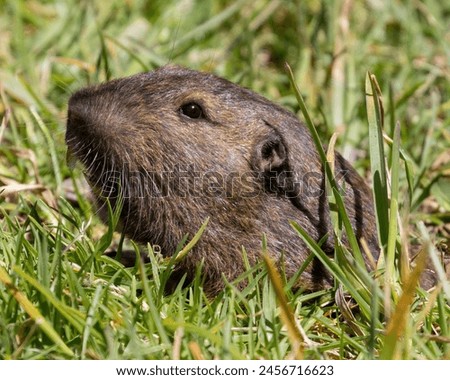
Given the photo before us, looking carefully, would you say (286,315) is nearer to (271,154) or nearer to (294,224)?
(294,224)

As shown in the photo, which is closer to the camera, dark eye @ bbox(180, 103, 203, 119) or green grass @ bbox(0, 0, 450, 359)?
green grass @ bbox(0, 0, 450, 359)

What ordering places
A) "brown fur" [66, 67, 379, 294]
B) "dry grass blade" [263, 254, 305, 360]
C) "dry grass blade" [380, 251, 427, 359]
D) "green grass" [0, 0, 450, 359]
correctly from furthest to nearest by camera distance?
"brown fur" [66, 67, 379, 294], "green grass" [0, 0, 450, 359], "dry grass blade" [263, 254, 305, 360], "dry grass blade" [380, 251, 427, 359]

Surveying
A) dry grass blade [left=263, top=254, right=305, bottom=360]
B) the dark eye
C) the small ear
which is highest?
the dark eye

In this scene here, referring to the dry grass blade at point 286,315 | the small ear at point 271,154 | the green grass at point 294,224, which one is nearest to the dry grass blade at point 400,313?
the green grass at point 294,224

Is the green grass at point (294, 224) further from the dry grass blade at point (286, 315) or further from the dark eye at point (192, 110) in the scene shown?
the dark eye at point (192, 110)

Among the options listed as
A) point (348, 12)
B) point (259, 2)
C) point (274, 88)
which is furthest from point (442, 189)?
point (259, 2)

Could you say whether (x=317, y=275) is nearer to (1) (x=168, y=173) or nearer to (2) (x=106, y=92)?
(1) (x=168, y=173)

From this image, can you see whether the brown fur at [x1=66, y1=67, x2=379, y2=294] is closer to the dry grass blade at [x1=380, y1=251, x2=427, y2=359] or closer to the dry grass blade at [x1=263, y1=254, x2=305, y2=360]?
the dry grass blade at [x1=263, y1=254, x2=305, y2=360]

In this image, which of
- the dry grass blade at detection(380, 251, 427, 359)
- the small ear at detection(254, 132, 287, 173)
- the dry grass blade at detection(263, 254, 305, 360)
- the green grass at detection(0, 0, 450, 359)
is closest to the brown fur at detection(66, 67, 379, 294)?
the small ear at detection(254, 132, 287, 173)

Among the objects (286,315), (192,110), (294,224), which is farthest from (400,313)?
(192,110)
